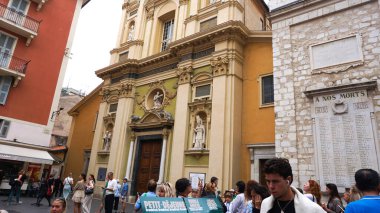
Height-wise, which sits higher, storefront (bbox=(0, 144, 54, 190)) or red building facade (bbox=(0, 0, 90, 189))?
red building facade (bbox=(0, 0, 90, 189))

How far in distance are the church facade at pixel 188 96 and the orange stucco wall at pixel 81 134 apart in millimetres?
2333

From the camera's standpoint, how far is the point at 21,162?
1454cm

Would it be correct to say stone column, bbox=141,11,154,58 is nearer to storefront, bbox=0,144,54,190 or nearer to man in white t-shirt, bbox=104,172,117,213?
storefront, bbox=0,144,54,190

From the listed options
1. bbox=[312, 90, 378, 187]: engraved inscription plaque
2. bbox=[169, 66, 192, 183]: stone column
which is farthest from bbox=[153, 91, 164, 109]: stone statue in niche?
bbox=[312, 90, 378, 187]: engraved inscription plaque

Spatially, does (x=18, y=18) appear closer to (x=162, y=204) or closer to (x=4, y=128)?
(x=4, y=128)

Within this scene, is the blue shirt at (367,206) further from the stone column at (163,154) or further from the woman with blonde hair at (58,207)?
the stone column at (163,154)

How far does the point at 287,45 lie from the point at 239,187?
657cm

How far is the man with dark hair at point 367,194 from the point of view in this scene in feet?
7.50

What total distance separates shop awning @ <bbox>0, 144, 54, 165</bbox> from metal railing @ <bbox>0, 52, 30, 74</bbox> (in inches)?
166

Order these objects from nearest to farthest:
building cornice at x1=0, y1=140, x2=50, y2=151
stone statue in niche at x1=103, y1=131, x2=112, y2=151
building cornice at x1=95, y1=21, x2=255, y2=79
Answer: building cornice at x1=95, y1=21, x2=255, y2=79 → building cornice at x1=0, y1=140, x2=50, y2=151 → stone statue in niche at x1=103, y1=131, x2=112, y2=151

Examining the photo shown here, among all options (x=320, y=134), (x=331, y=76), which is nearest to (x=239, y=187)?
(x=320, y=134)

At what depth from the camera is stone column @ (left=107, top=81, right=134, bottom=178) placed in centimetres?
1565

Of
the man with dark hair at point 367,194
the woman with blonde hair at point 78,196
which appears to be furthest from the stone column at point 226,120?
the man with dark hair at point 367,194

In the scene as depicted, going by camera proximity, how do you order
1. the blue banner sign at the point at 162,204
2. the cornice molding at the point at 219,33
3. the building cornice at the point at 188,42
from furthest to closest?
the building cornice at the point at 188,42, the cornice molding at the point at 219,33, the blue banner sign at the point at 162,204
